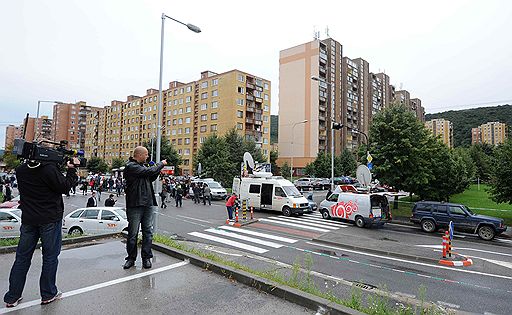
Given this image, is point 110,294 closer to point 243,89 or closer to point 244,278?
point 244,278

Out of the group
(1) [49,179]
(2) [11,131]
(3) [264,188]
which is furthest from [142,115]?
(1) [49,179]

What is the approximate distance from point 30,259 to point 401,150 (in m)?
21.1

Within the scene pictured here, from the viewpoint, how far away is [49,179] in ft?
11.5

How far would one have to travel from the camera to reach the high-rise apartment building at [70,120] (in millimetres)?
126188

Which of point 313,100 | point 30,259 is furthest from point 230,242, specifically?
point 313,100

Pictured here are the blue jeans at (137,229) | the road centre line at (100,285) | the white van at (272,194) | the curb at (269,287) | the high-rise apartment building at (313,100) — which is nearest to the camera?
the road centre line at (100,285)

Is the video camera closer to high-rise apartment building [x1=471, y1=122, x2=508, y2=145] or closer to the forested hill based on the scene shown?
the forested hill

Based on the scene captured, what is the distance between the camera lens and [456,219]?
15.5 meters

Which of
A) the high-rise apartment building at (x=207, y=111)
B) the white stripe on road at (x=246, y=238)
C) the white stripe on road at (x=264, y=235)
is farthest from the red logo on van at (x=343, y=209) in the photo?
the high-rise apartment building at (x=207, y=111)

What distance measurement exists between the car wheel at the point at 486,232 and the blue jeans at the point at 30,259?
17.1m

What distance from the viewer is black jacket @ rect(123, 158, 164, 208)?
4.72 meters

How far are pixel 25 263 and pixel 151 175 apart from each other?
1.87 m

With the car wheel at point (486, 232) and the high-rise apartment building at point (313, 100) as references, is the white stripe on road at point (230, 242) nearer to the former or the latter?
the car wheel at point (486, 232)

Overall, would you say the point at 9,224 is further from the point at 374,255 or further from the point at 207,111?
the point at 207,111
